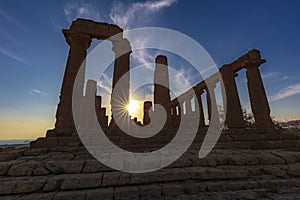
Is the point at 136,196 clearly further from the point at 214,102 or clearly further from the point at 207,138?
the point at 214,102

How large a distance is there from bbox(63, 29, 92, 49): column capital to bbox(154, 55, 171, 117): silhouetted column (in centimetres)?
532

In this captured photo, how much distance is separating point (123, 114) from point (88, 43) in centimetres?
579

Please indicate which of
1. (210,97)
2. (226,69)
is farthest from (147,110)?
(226,69)

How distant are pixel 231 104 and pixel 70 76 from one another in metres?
12.0

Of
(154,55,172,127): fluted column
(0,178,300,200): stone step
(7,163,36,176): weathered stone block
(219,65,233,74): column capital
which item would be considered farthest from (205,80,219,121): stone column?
(7,163,36,176): weathered stone block

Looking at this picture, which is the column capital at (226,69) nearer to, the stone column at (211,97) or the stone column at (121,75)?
the stone column at (211,97)

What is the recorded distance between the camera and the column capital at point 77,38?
1084 cm

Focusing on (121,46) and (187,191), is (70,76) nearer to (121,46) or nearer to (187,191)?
(121,46)

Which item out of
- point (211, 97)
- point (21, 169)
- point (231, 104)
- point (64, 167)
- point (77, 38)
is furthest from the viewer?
point (211, 97)

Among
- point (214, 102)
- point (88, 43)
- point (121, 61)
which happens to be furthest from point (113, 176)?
point (214, 102)

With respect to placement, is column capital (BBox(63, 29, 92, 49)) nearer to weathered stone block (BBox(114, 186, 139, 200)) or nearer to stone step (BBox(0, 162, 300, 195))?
stone step (BBox(0, 162, 300, 195))

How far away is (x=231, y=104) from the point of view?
12.6 meters

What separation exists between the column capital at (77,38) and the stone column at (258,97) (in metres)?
13.5

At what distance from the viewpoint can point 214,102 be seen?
1812 cm
